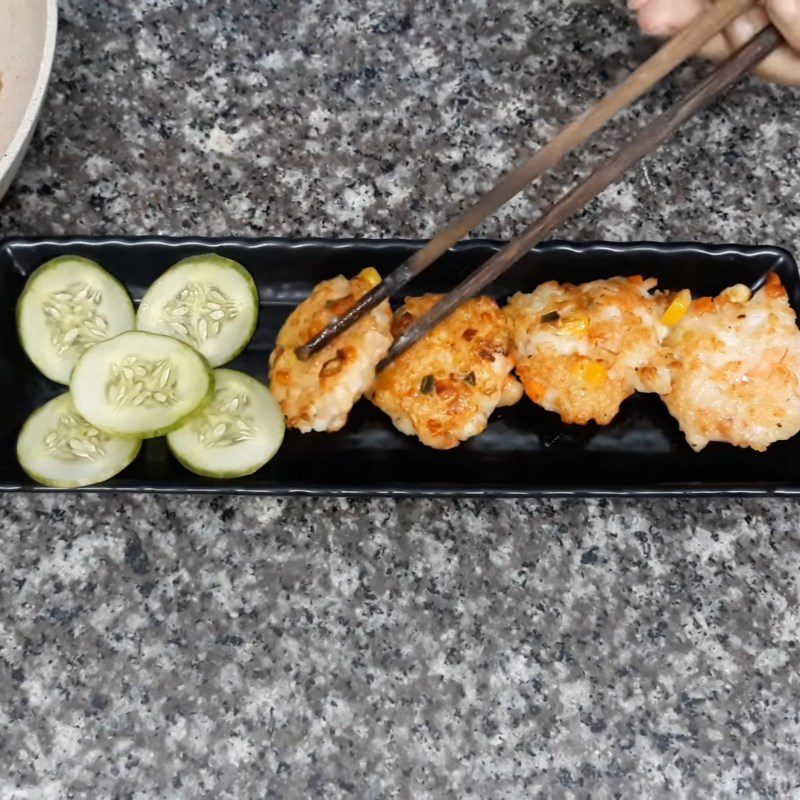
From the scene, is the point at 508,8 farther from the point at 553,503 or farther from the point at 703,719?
the point at 703,719

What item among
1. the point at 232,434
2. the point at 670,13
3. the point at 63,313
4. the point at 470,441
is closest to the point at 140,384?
the point at 232,434

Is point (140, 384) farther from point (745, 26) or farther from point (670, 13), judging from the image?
point (745, 26)

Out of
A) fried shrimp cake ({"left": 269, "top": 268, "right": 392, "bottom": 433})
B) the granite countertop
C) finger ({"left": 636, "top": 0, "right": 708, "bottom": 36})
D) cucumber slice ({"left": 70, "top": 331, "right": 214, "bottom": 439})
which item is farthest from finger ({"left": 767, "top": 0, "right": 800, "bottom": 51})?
cucumber slice ({"left": 70, "top": 331, "right": 214, "bottom": 439})

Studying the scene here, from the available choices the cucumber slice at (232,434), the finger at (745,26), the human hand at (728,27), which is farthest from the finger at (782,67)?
the cucumber slice at (232,434)

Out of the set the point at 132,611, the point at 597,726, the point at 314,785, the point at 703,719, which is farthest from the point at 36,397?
the point at 703,719

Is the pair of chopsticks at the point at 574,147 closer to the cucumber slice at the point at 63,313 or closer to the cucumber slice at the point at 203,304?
the cucumber slice at the point at 203,304
